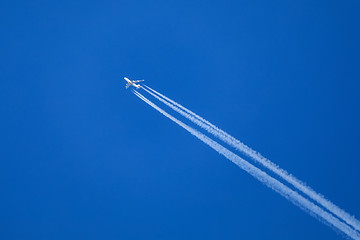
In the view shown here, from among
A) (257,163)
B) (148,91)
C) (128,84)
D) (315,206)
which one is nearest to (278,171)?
(257,163)

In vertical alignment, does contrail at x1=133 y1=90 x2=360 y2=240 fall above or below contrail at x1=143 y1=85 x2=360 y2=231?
below

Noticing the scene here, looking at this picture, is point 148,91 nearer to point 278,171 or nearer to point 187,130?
point 187,130

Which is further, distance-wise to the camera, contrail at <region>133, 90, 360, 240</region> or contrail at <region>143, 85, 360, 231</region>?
contrail at <region>143, 85, 360, 231</region>

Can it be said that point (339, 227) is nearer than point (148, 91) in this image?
Yes

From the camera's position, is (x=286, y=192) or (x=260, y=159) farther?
(x=260, y=159)

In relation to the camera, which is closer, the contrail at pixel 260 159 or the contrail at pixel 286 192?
the contrail at pixel 286 192

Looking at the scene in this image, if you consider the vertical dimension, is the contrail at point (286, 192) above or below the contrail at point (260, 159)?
below

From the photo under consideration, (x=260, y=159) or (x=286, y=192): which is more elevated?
(x=260, y=159)

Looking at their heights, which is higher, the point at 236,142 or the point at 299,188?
the point at 236,142
